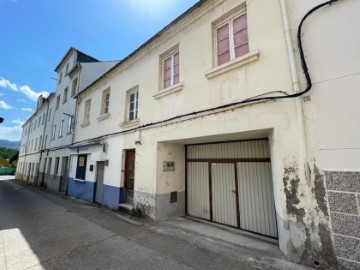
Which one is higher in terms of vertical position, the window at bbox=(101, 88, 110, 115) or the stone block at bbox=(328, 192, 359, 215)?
the window at bbox=(101, 88, 110, 115)

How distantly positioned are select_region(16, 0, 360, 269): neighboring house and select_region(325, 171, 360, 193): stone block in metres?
0.02

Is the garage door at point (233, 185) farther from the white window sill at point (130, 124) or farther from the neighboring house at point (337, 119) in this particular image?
the white window sill at point (130, 124)

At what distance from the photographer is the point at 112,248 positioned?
4172 mm

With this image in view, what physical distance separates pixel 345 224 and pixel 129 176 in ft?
21.3

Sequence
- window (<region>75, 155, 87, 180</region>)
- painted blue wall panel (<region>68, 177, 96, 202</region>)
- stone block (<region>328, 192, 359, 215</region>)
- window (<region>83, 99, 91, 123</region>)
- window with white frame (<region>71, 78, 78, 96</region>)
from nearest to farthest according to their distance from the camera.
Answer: stone block (<region>328, 192, 359, 215</region>) < painted blue wall panel (<region>68, 177, 96, 202</region>) < window (<region>75, 155, 87, 180</region>) < window (<region>83, 99, 91, 123</region>) < window with white frame (<region>71, 78, 78, 96</region>)

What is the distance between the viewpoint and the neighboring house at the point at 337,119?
2877mm

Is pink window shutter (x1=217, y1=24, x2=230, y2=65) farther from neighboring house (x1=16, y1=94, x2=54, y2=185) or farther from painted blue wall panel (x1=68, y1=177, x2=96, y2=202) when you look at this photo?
neighboring house (x1=16, y1=94, x2=54, y2=185)

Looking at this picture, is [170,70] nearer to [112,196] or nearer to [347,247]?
[112,196]

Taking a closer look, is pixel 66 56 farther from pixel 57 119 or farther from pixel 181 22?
pixel 181 22

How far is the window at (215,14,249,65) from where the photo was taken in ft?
15.1

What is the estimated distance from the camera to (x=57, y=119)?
1605 cm

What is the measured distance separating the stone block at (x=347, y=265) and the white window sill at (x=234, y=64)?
3.85 m

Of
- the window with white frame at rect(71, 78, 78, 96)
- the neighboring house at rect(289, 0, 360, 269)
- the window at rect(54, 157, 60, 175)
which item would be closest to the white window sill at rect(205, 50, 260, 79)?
the neighboring house at rect(289, 0, 360, 269)

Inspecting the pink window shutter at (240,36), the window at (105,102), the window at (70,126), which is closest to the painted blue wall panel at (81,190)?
the window at (70,126)
